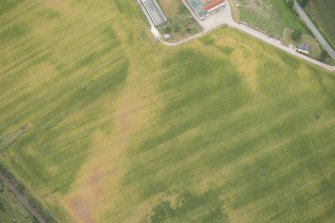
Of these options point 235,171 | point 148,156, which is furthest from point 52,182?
point 235,171

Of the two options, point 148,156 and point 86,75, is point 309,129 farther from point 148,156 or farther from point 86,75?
point 86,75

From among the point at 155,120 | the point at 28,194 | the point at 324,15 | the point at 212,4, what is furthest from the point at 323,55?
the point at 28,194

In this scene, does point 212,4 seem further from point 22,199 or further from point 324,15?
point 22,199

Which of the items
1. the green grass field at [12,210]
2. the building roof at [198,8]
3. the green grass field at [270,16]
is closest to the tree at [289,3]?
the green grass field at [270,16]

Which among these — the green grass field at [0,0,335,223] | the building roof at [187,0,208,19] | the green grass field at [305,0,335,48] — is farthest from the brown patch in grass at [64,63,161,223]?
the green grass field at [305,0,335,48]

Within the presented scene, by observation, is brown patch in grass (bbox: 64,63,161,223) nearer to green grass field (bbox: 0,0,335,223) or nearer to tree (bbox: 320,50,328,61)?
green grass field (bbox: 0,0,335,223)
